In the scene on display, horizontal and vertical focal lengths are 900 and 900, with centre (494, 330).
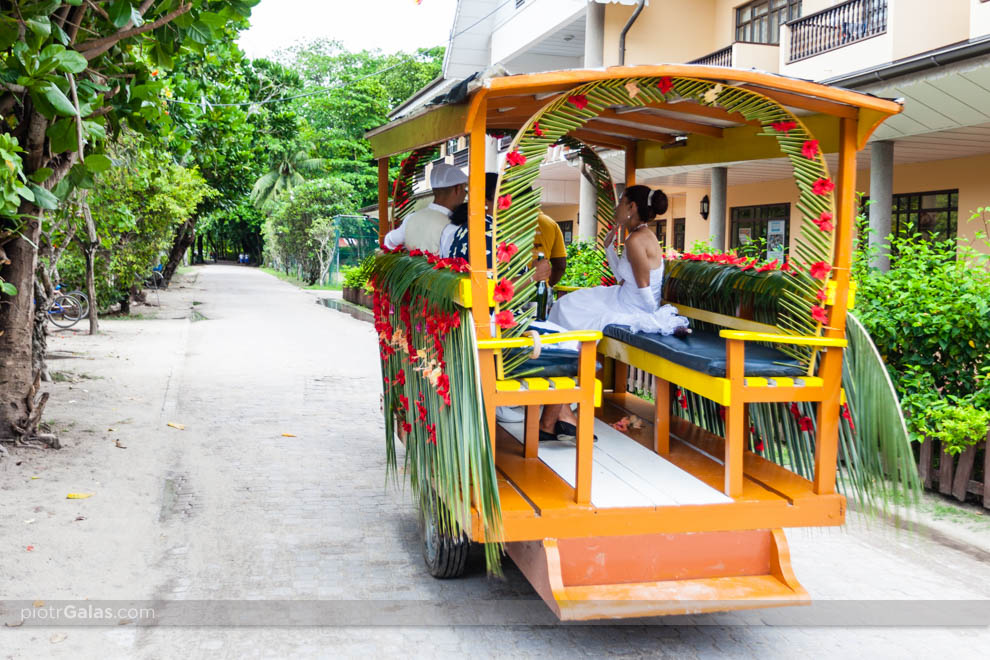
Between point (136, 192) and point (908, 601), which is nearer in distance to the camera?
point (908, 601)

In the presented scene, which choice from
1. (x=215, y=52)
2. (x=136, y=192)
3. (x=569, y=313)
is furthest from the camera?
(x=136, y=192)

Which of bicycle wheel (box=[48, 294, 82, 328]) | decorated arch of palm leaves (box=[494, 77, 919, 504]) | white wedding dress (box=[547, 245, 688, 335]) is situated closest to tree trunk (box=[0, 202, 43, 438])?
white wedding dress (box=[547, 245, 688, 335])

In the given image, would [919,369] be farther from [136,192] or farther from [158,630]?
[136,192]

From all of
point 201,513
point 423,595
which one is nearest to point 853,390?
point 423,595

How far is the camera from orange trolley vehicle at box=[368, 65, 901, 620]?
3.84 metres

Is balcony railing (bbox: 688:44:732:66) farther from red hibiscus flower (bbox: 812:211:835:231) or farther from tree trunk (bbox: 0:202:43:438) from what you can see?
red hibiscus flower (bbox: 812:211:835:231)

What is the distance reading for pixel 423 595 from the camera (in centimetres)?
475

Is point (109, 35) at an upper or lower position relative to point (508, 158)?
upper

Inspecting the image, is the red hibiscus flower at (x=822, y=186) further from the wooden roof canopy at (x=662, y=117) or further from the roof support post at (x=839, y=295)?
the wooden roof canopy at (x=662, y=117)

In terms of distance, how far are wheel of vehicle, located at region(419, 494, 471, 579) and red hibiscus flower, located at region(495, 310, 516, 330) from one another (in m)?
1.10

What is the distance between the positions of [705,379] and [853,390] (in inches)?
32.0

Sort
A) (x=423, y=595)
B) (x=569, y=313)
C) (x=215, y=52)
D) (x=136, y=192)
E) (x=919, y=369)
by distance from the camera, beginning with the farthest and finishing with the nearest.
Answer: (x=136, y=192) → (x=215, y=52) → (x=919, y=369) → (x=569, y=313) → (x=423, y=595)

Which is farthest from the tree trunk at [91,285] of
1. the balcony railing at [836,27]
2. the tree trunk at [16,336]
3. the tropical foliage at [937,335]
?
the tropical foliage at [937,335]

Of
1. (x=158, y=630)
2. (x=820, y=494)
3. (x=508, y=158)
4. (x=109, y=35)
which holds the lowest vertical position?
(x=158, y=630)
